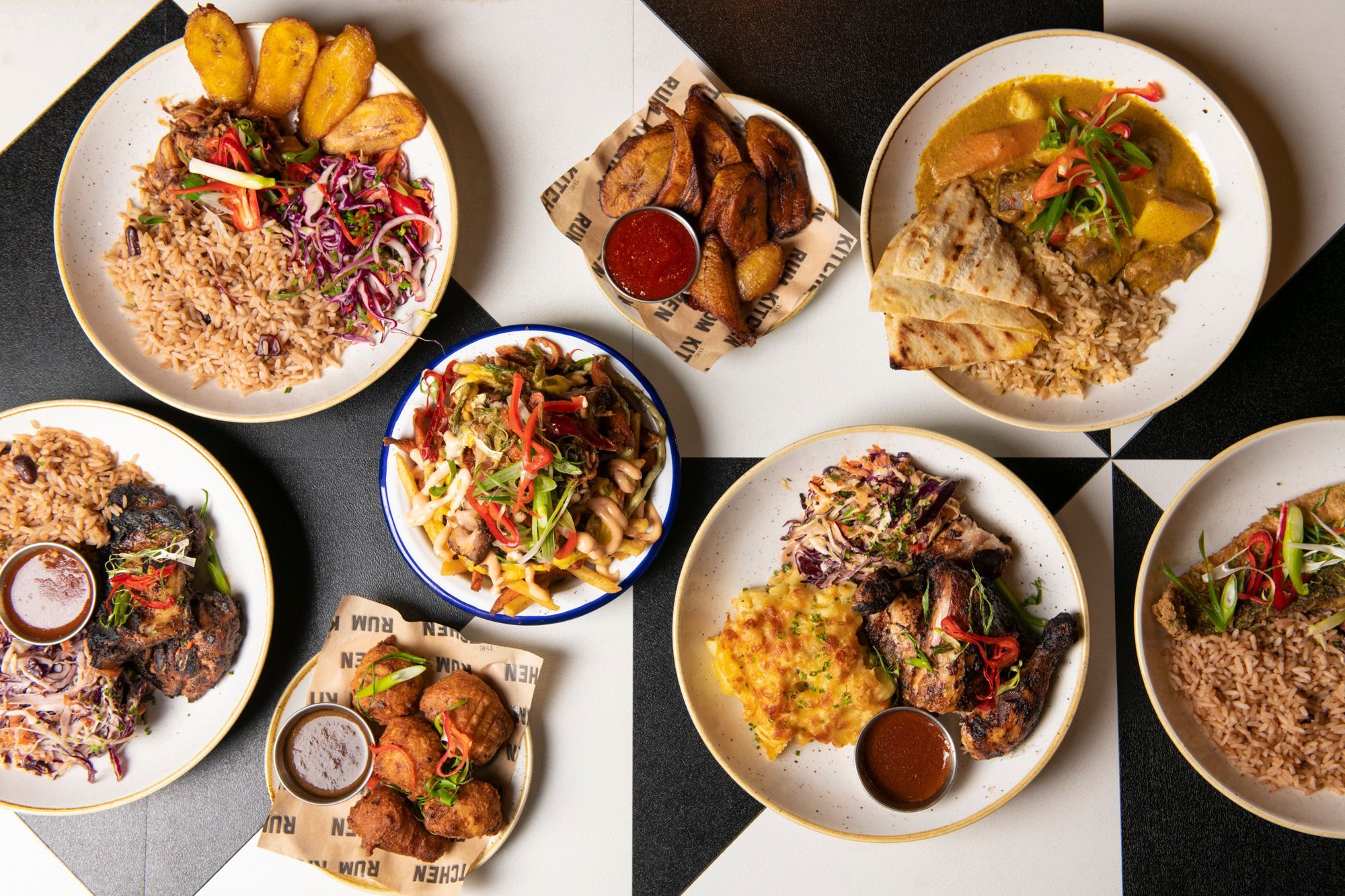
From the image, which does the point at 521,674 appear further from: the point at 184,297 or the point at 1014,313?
the point at 1014,313

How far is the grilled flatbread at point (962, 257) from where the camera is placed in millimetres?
3146

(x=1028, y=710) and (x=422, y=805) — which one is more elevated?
(x=1028, y=710)

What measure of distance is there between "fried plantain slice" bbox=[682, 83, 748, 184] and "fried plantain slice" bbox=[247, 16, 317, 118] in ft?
5.00

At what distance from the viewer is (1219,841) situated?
3.48 meters

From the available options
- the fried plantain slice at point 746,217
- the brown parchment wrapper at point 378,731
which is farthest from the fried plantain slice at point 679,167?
the brown parchment wrapper at point 378,731

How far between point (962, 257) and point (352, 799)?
3343 millimetres

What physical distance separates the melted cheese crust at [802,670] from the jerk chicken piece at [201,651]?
2044 mm

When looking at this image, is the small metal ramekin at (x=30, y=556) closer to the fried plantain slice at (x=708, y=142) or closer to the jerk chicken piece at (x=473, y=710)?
the jerk chicken piece at (x=473, y=710)

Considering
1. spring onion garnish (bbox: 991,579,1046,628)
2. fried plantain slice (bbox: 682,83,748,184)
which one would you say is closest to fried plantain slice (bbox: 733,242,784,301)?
fried plantain slice (bbox: 682,83,748,184)

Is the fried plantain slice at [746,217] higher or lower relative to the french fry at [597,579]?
higher

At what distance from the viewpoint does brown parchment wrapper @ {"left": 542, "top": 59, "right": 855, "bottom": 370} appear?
3250mm

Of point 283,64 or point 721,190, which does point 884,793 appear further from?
point 283,64

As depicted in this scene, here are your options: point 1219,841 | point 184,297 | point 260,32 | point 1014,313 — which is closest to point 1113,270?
point 1014,313

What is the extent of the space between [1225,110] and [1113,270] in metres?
0.68
